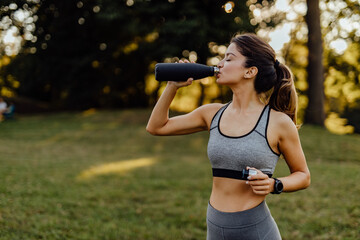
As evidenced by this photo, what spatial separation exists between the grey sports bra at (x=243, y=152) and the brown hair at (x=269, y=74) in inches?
7.3

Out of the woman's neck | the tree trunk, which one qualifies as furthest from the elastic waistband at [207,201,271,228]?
the tree trunk

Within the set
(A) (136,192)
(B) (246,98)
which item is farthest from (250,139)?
(A) (136,192)

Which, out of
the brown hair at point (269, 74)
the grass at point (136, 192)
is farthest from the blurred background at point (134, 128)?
the brown hair at point (269, 74)

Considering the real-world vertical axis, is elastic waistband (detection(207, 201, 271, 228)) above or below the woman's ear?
below

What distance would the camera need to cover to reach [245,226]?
2.27 meters

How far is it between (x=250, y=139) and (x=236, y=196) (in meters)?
0.39

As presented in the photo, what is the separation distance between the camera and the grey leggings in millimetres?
2271

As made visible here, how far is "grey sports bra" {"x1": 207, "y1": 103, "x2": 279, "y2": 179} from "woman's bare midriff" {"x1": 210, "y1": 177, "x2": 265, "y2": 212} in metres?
0.05

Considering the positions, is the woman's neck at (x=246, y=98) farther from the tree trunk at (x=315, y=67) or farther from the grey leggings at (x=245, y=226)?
the tree trunk at (x=315, y=67)

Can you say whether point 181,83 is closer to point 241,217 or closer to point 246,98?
point 246,98

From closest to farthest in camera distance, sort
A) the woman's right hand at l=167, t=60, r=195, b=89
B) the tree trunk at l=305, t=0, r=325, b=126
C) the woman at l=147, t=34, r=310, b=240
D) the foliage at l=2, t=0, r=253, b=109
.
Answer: the woman at l=147, t=34, r=310, b=240 < the woman's right hand at l=167, t=60, r=195, b=89 < the foliage at l=2, t=0, r=253, b=109 < the tree trunk at l=305, t=0, r=325, b=126

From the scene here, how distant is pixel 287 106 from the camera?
2467 millimetres

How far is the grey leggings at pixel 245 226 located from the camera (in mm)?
2271

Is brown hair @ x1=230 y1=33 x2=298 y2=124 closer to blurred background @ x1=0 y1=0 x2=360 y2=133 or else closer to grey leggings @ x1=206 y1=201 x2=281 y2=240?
grey leggings @ x1=206 y1=201 x2=281 y2=240
